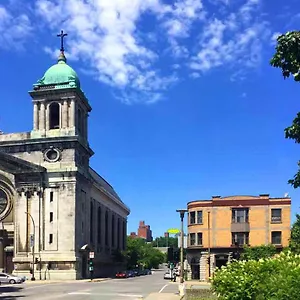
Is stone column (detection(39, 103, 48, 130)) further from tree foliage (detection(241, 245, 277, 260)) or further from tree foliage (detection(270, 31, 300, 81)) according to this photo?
tree foliage (detection(270, 31, 300, 81))

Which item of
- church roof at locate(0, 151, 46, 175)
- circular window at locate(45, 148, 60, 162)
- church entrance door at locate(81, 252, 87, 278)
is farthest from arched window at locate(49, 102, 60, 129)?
church entrance door at locate(81, 252, 87, 278)

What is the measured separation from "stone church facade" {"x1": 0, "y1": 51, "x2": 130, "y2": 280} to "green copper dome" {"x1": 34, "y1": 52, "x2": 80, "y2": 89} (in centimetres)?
1

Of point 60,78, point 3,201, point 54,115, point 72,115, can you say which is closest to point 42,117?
point 54,115

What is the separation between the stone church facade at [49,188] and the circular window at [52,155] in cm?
14

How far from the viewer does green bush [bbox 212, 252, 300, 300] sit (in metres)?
11.2

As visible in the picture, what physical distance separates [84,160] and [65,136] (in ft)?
22.2

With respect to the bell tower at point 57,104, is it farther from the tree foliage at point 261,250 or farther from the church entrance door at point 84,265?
the tree foliage at point 261,250

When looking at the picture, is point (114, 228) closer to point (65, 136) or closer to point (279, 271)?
point (65, 136)

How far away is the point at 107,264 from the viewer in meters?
96.1

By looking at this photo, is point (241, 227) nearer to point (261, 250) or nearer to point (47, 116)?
point (261, 250)

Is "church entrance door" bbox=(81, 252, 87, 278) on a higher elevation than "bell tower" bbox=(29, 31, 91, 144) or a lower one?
lower

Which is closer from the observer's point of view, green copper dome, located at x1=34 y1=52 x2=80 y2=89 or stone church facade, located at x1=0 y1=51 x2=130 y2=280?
stone church facade, located at x1=0 y1=51 x2=130 y2=280

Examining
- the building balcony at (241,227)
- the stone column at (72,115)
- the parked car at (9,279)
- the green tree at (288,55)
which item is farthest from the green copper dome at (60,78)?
the green tree at (288,55)

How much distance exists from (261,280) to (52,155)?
63054 millimetres
